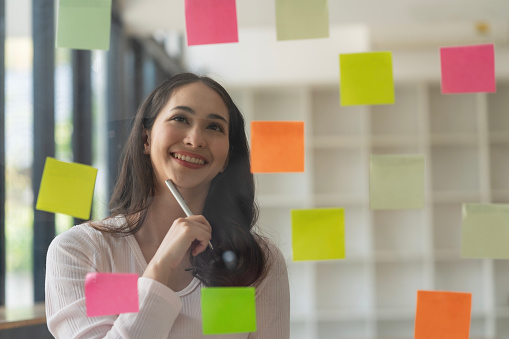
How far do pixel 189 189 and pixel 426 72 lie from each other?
79.4 inches

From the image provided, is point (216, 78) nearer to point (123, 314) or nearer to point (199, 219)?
point (199, 219)

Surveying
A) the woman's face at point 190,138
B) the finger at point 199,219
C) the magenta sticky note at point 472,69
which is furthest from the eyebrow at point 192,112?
the magenta sticky note at point 472,69

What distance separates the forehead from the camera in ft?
2.37

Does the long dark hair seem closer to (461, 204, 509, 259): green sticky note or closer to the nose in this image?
the nose

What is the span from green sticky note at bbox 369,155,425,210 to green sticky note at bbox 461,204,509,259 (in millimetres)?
76

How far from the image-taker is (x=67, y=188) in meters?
0.74

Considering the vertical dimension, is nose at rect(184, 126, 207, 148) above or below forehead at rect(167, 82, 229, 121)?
below

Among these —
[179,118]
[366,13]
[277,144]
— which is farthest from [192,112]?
[366,13]

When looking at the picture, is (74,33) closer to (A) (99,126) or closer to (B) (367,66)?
(A) (99,126)

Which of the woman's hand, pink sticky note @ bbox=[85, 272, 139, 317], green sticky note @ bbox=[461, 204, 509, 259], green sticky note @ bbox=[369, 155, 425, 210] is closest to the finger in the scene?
the woman's hand

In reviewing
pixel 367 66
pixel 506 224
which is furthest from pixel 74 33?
pixel 506 224

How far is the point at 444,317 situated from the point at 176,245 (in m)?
0.38

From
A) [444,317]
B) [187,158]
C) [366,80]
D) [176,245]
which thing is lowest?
[444,317]

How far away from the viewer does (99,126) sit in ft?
2.88
